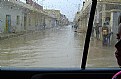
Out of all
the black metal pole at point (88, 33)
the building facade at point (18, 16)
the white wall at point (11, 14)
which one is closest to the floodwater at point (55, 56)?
the black metal pole at point (88, 33)

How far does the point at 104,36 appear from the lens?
1391 centimetres

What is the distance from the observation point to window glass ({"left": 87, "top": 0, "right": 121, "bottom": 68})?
127 inches

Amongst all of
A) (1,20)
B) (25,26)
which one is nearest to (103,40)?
(1,20)

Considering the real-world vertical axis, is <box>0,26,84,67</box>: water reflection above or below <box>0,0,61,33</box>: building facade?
below

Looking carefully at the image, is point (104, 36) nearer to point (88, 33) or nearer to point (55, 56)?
point (55, 56)

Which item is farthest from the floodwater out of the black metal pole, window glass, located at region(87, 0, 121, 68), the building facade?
the building facade

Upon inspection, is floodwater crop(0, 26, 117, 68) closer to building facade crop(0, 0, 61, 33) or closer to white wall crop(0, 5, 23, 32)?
building facade crop(0, 0, 61, 33)

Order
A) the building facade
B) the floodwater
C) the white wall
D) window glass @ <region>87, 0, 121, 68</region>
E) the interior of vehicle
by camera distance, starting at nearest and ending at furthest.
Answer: the interior of vehicle, window glass @ <region>87, 0, 121, 68</region>, the floodwater, the white wall, the building facade

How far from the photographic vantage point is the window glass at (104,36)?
10.6 ft

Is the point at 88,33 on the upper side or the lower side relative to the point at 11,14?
lower

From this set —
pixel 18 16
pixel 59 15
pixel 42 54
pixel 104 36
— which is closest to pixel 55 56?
pixel 42 54

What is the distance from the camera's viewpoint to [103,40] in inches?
554
